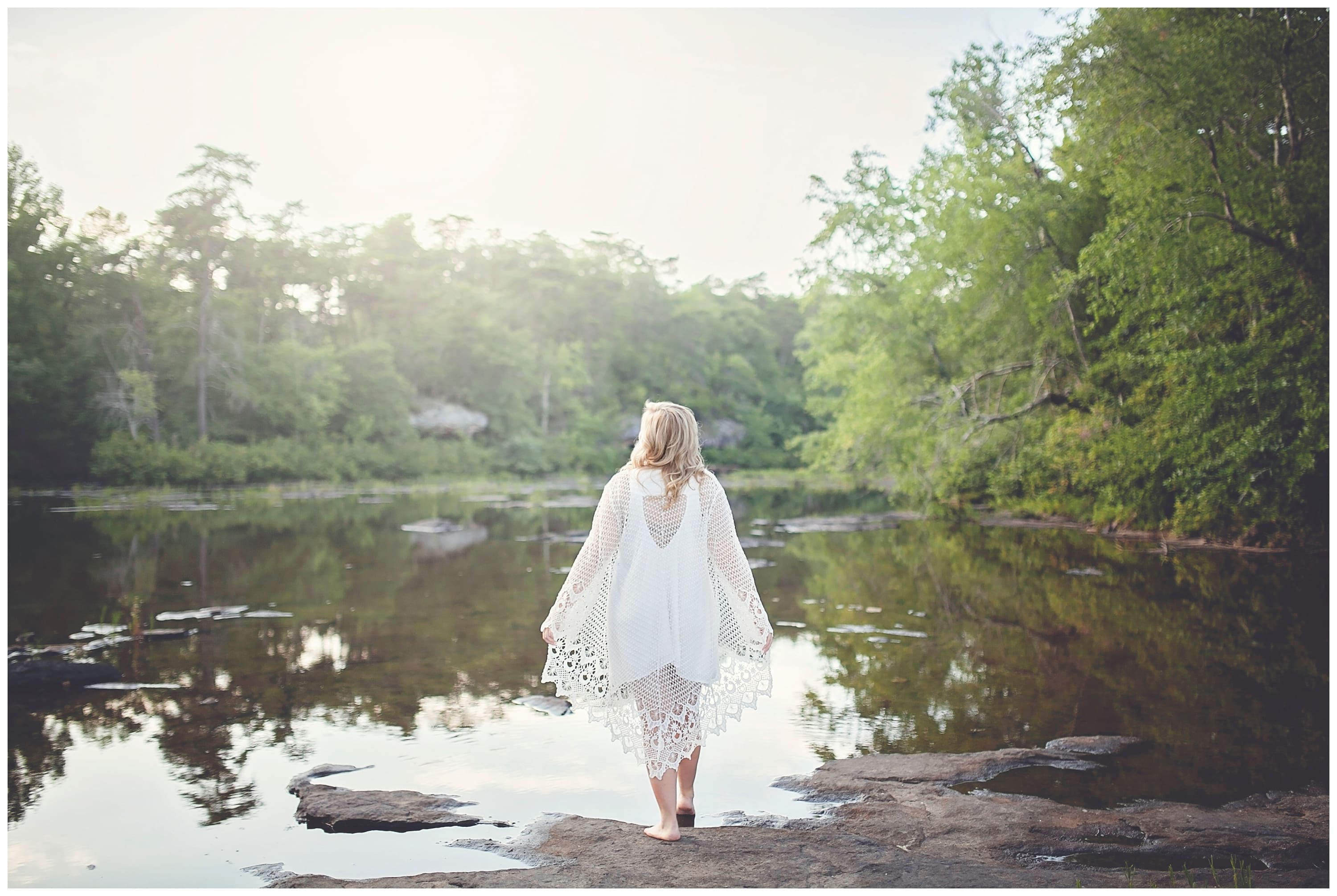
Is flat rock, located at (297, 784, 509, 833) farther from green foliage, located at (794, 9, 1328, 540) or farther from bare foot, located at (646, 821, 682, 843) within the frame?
green foliage, located at (794, 9, 1328, 540)

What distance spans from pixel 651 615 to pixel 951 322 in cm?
1871

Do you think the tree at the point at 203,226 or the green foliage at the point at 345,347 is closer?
the green foliage at the point at 345,347

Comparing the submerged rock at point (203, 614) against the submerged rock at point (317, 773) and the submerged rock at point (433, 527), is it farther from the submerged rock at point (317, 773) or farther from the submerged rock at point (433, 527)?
the submerged rock at point (433, 527)

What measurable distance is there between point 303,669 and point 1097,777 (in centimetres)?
561

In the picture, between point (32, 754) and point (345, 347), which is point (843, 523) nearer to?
point (32, 754)

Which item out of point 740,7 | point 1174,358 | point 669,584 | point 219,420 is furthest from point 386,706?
point 219,420

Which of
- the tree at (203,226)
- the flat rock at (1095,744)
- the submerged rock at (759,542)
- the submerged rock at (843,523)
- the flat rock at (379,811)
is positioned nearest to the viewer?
the flat rock at (379,811)

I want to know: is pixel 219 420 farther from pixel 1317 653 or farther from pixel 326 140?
pixel 1317 653

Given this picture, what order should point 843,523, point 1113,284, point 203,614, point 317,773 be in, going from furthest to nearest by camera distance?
point 843,523 < point 1113,284 < point 203,614 < point 317,773

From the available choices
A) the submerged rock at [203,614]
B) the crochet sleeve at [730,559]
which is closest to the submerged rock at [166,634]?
the submerged rock at [203,614]

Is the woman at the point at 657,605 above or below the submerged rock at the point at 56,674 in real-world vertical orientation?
above

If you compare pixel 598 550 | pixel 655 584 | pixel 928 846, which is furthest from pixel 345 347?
pixel 928 846

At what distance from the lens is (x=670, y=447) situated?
13.6ft

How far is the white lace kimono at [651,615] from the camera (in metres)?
4.23
